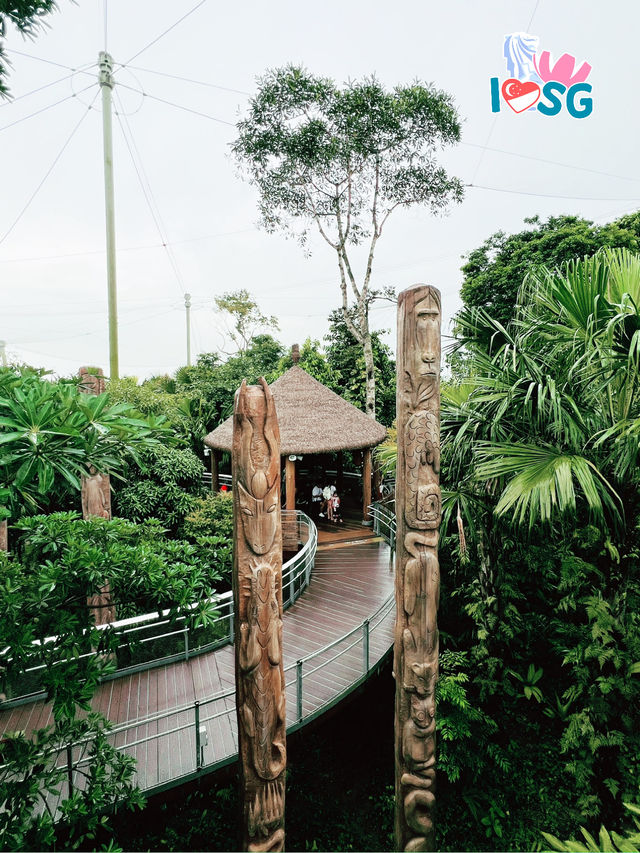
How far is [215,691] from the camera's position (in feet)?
18.5

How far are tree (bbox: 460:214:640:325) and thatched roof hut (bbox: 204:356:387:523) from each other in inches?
220

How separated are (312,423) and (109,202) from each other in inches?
257

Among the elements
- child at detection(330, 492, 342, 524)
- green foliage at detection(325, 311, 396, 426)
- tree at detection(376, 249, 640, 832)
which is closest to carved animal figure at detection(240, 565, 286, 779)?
tree at detection(376, 249, 640, 832)

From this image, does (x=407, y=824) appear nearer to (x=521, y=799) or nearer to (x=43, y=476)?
(x=521, y=799)

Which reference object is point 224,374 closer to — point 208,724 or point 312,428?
point 312,428

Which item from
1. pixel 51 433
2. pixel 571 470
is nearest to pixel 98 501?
pixel 51 433

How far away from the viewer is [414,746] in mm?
3744

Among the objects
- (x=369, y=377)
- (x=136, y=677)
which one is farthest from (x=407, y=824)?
(x=369, y=377)

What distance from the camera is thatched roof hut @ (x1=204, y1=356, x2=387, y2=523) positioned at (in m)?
10.6

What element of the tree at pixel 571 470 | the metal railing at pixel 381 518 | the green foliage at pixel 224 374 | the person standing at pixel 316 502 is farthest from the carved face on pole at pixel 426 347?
the green foliage at pixel 224 374

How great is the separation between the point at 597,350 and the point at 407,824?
3.86 m

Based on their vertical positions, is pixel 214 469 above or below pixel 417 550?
below

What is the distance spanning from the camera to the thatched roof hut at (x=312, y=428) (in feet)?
34.8

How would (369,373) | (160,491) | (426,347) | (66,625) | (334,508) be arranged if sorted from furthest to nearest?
(369,373)
(334,508)
(160,491)
(426,347)
(66,625)
